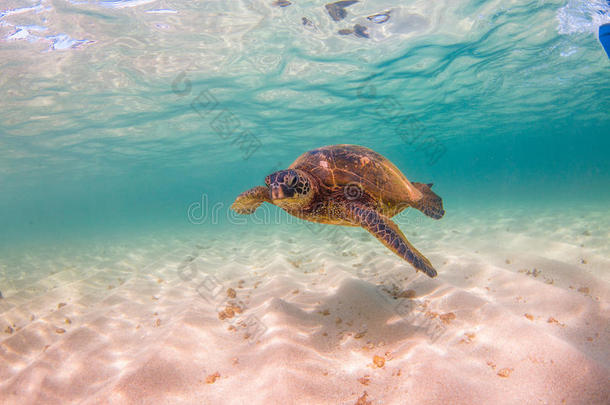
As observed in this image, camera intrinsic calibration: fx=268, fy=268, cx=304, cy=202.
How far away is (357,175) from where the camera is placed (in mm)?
4738

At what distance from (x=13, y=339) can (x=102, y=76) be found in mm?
15444

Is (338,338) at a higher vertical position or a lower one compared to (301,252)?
higher

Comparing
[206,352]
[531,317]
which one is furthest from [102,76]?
[531,317]

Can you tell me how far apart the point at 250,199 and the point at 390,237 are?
9.89 feet

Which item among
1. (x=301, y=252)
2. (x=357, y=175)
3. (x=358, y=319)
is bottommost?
(x=301, y=252)

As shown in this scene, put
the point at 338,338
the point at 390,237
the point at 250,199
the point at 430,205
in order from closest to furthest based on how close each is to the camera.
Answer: the point at 338,338 → the point at 390,237 → the point at 250,199 → the point at 430,205

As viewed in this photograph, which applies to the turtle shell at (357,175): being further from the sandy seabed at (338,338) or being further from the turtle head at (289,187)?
the sandy seabed at (338,338)

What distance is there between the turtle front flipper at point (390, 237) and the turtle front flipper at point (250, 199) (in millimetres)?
1881

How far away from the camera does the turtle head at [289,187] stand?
3766mm

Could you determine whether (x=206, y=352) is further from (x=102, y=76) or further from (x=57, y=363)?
(x=102, y=76)

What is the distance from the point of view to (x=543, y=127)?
3941cm

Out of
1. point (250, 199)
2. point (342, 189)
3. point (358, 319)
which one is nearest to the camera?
point (358, 319)

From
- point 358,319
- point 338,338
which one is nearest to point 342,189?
point 358,319

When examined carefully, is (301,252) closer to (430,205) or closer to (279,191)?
(430,205)
